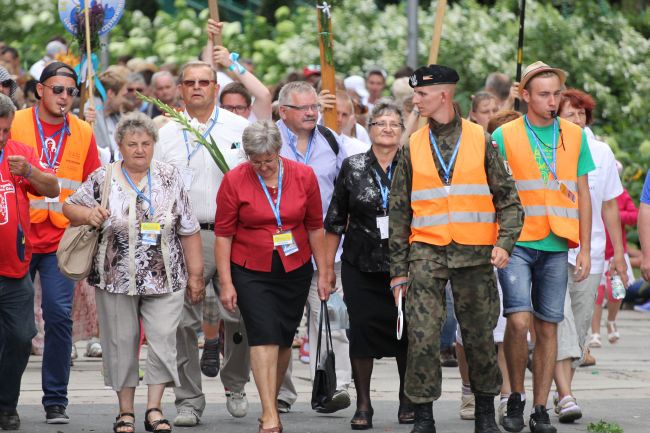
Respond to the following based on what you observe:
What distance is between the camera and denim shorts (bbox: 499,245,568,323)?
9.30 meters


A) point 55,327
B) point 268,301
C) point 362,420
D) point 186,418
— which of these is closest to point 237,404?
point 186,418

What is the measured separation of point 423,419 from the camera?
8.82m

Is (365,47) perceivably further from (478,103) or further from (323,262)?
(323,262)

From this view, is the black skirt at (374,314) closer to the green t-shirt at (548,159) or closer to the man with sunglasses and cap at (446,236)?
the man with sunglasses and cap at (446,236)

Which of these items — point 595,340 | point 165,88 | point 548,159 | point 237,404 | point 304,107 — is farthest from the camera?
point 165,88

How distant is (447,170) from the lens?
348 inches

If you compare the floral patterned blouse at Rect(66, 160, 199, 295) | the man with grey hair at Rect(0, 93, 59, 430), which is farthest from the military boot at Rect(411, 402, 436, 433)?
the man with grey hair at Rect(0, 93, 59, 430)

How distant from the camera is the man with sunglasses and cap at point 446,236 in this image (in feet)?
28.8

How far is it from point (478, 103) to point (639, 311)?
5.63 meters

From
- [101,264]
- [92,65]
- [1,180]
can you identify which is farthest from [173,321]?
[92,65]

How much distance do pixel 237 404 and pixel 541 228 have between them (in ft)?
7.56

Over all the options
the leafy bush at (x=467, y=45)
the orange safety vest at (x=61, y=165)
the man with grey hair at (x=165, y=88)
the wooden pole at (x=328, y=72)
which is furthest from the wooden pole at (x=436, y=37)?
the leafy bush at (x=467, y=45)

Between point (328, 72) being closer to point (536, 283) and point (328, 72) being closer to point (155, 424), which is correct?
point (536, 283)

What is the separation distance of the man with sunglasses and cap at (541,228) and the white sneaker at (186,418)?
1959 mm
